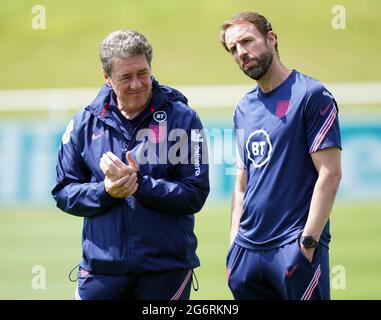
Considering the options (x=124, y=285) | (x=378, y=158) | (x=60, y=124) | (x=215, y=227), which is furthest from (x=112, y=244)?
(x=60, y=124)

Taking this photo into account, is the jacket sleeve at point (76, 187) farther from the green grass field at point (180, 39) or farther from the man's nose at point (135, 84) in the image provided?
the green grass field at point (180, 39)

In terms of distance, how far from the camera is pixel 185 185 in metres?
3.53

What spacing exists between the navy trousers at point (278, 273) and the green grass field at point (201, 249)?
7.26ft

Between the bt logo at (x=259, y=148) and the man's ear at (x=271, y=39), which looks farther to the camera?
the man's ear at (x=271, y=39)

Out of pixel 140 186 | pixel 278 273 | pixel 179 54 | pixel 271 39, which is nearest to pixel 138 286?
pixel 140 186

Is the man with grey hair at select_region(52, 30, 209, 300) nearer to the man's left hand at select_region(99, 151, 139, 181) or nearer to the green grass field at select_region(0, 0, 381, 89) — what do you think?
the man's left hand at select_region(99, 151, 139, 181)

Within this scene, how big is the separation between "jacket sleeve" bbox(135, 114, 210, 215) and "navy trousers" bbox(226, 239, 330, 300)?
0.35 metres

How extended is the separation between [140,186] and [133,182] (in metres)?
0.04

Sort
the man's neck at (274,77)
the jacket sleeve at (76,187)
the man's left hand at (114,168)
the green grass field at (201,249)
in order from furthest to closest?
the green grass field at (201,249) < the man's neck at (274,77) < the jacket sleeve at (76,187) < the man's left hand at (114,168)

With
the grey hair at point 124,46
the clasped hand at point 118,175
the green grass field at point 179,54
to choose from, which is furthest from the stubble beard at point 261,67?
the green grass field at point 179,54

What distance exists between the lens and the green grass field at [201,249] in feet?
20.2

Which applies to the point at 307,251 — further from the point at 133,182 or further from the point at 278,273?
the point at 133,182

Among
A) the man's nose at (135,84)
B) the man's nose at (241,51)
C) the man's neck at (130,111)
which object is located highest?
the man's nose at (241,51)

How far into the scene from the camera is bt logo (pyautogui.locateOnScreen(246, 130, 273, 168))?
368 centimetres
